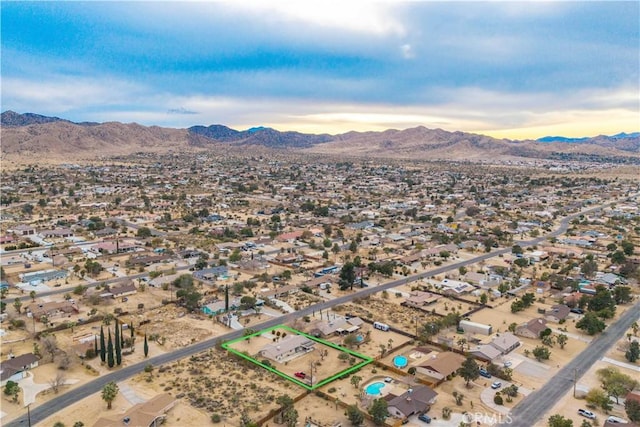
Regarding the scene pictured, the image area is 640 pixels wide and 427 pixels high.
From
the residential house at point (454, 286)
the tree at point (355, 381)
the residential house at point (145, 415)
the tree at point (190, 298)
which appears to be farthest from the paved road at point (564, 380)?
the tree at point (190, 298)

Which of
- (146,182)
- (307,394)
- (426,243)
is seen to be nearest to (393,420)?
(307,394)

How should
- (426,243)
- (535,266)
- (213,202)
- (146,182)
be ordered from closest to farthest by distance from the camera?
(535,266)
(426,243)
(213,202)
(146,182)

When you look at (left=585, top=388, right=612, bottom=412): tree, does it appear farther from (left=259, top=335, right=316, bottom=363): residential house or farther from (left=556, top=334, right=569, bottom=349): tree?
(left=259, top=335, right=316, bottom=363): residential house

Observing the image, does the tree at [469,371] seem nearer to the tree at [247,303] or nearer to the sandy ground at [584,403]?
the sandy ground at [584,403]

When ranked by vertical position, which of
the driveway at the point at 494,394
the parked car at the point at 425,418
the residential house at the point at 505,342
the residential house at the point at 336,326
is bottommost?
the parked car at the point at 425,418

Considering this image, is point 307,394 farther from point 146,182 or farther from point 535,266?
point 146,182

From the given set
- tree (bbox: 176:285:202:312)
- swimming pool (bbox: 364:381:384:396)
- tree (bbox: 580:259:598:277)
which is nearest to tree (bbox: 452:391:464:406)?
swimming pool (bbox: 364:381:384:396)
